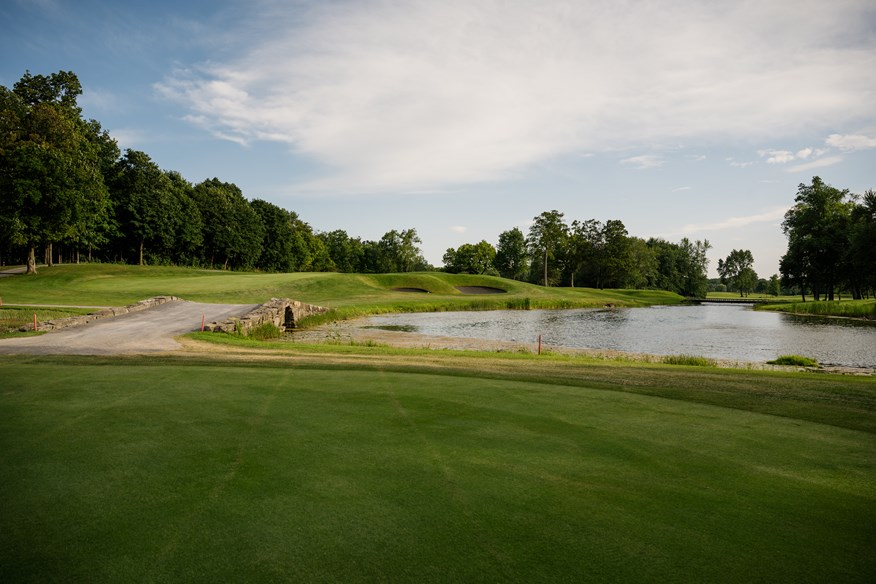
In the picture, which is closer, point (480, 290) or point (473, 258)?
point (480, 290)

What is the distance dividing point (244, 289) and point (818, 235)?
235ft

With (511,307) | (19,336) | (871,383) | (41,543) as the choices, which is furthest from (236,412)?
(511,307)

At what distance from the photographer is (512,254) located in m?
128

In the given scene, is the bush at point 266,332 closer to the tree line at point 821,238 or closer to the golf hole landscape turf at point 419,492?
the golf hole landscape turf at point 419,492

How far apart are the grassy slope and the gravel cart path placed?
1236 cm

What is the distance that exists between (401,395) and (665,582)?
6.14 metres

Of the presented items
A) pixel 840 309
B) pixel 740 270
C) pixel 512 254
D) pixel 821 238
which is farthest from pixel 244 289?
pixel 740 270

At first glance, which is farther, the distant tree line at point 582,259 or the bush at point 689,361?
the distant tree line at point 582,259

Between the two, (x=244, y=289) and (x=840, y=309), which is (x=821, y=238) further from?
(x=244, y=289)

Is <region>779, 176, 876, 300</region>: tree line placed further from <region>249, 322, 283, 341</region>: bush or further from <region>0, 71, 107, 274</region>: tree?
<region>0, 71, 107, 274</region>: tree

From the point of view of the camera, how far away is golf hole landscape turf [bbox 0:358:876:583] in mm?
3607

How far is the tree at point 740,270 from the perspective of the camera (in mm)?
164500

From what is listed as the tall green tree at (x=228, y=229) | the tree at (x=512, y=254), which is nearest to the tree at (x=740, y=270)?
the tree at (x=512, y=254)

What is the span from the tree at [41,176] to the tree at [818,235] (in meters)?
84.3
